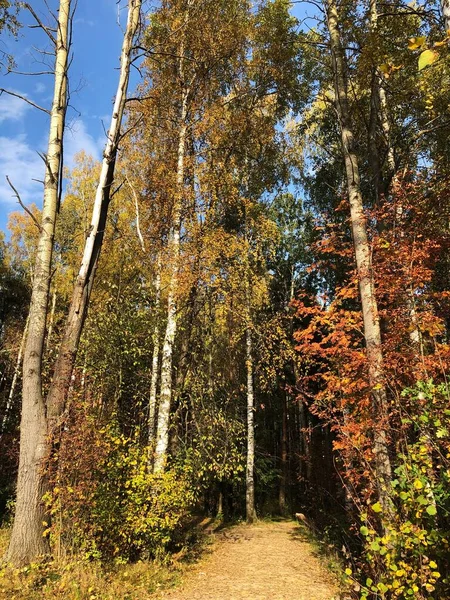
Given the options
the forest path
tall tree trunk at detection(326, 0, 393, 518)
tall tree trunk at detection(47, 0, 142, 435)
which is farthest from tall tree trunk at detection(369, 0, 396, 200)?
the forest path

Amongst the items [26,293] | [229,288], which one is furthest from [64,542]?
[26,293]

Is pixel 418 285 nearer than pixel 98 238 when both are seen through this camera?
No

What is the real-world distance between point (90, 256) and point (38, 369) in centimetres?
166

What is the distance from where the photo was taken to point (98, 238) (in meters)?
5.40

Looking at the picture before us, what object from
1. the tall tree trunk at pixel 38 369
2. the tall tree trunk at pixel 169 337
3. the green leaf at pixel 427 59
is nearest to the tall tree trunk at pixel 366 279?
the green leaf at pixel 427 59

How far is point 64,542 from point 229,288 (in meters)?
5.95

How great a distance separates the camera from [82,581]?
4109mm

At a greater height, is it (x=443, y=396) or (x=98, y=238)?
(x=98, y=238)

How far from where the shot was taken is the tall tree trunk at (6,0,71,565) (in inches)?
162

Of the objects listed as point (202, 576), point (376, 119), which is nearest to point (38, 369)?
point (202, 576)

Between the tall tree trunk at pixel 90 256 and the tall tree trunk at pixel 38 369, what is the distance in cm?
20

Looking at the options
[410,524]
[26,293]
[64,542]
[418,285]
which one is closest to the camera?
[410,524]

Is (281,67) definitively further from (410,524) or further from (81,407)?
(410,524)

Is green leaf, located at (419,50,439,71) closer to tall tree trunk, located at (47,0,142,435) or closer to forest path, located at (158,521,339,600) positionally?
tall tree trunk, located at (47,0,142,435)
